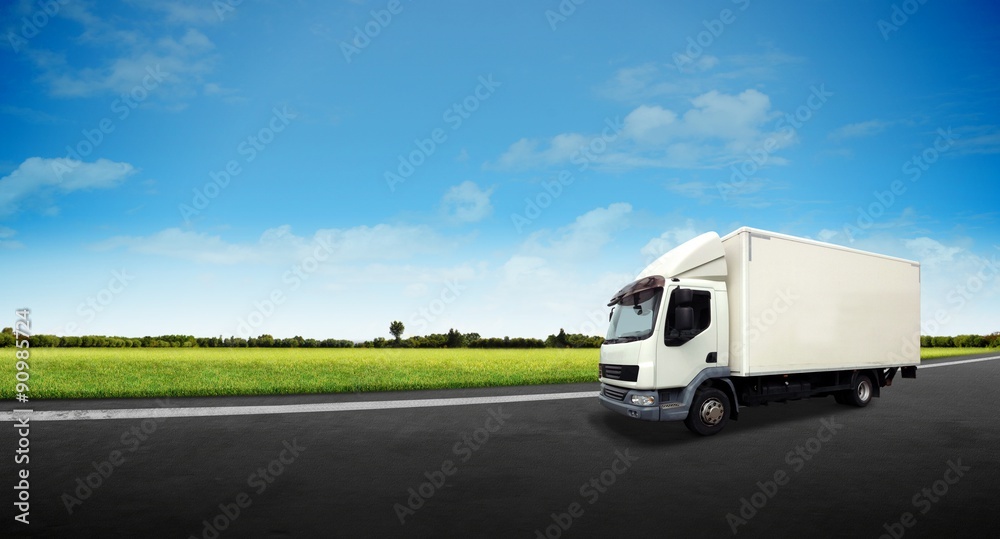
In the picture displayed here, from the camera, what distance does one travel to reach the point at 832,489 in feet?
19.9

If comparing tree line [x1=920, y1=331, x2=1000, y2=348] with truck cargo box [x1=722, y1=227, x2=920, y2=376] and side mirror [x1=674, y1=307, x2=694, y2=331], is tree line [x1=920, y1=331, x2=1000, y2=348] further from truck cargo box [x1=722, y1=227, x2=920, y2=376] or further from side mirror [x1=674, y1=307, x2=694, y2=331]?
side mirror [x1=674, y1=307, x2=694, y2=331]

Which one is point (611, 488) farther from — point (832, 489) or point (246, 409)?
point (246, 409)

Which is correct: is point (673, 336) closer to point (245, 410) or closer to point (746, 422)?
point (746, 422)

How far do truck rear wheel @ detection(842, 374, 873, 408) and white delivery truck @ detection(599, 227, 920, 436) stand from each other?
0.87 metres

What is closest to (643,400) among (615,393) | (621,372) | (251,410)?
(621,372)

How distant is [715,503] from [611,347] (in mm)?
4576

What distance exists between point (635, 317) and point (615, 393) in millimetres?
1333

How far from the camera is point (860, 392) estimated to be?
12.1 m

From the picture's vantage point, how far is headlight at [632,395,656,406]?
8891 mm

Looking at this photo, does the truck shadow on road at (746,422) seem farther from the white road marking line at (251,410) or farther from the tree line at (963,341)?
the tree line at (963,341)

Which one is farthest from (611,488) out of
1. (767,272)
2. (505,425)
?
(767,272)

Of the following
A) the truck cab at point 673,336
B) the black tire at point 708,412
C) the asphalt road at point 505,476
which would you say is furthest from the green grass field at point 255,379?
the black tire at point 708,412

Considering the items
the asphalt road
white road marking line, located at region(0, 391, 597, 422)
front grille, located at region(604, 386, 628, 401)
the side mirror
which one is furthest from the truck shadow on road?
white road marking line, located at region(0, 391, 597, 422)

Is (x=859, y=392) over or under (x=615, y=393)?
under
